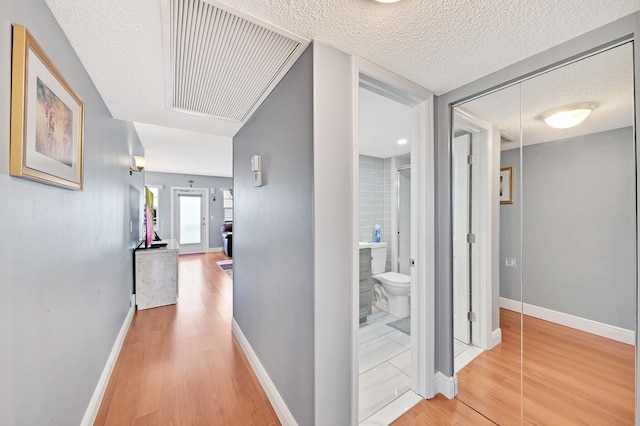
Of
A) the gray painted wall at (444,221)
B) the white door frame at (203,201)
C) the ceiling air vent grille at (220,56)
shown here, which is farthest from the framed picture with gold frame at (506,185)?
the white door frame at (203,201)

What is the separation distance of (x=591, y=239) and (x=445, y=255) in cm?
75

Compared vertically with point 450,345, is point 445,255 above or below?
above

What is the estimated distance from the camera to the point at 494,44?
1282mm

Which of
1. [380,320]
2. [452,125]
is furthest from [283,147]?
[380,320]

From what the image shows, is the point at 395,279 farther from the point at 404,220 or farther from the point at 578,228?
the point at 578,228

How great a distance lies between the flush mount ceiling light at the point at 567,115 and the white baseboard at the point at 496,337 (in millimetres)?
1419

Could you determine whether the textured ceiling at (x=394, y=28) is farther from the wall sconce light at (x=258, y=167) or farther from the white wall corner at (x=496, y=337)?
the white wall corner at (x=496, y=337)

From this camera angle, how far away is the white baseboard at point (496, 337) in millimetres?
1722

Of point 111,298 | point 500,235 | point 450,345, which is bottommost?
point 450,345

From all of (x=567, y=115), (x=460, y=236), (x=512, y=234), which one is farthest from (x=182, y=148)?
(x=567, y=115)

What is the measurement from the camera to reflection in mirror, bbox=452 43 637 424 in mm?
1161

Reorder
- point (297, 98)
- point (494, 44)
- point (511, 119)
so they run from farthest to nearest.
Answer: point (511, 119), point (297, 98), point (494, 44)

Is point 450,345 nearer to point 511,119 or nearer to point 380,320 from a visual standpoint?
point 380,320

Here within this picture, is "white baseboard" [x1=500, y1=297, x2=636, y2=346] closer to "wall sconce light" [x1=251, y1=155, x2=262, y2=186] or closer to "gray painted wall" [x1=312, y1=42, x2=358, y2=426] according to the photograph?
"gray painted wall" [x1=312, y1=42, x2=358, y2=426]
